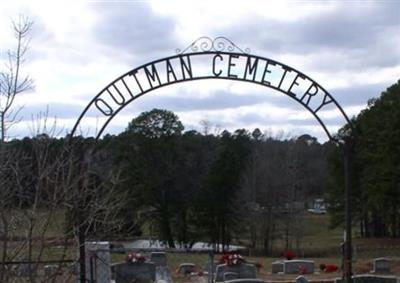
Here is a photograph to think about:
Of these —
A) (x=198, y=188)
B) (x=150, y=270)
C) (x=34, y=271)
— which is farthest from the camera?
(x=198, y=188)

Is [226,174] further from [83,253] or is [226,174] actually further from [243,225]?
[83,253]

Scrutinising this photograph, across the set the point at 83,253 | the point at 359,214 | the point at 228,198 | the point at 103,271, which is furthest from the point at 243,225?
the point at 83,253

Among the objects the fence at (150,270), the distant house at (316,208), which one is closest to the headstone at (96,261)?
the fence at (150,270)

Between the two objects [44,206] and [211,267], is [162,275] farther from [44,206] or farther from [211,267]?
[44,206]

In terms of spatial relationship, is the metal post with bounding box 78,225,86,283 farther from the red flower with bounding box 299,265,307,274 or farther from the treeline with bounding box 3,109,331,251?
the treeline with bounding box 3,109,331,251

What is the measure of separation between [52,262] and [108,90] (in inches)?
92.9

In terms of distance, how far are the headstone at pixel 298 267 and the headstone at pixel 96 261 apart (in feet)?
46.9

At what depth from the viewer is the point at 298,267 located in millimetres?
26844

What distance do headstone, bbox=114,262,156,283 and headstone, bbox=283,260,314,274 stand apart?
5.50 meters

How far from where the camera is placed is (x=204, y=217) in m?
48.8

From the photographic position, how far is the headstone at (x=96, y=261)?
10867 mm

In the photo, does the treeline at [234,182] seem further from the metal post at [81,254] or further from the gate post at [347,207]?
the metal post at [81,254]

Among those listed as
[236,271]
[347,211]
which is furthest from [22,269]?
[236,271]

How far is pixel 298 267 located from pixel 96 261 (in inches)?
639
